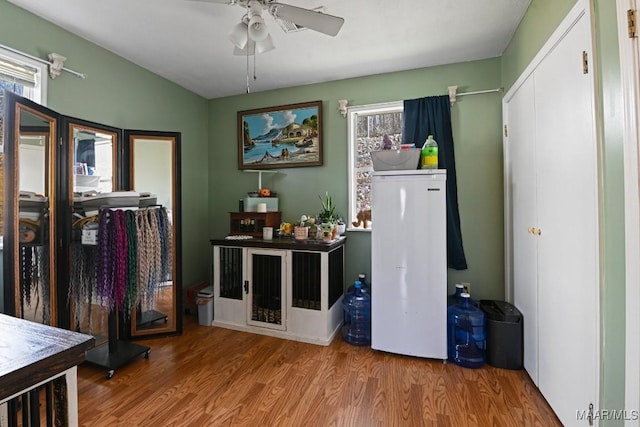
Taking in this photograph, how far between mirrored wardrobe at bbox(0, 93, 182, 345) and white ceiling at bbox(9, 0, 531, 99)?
0.71m

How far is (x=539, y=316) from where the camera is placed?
1.77 meters

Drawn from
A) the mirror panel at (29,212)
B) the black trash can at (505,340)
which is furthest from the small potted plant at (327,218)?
the mirror panel at (29,212)

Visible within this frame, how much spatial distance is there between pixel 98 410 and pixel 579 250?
2.77 m

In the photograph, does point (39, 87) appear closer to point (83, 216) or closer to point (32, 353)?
point (83, 216)

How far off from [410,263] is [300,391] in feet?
4.04

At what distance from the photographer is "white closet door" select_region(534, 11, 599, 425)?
4.03 feet

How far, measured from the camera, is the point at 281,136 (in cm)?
322

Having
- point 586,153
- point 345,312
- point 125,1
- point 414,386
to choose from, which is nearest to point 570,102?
point 586,153

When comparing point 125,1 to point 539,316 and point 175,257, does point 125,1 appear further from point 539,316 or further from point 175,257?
point 539,316

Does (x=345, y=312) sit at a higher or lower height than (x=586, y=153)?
lower

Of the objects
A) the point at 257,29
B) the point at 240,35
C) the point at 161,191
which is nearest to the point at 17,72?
the point at 161,191

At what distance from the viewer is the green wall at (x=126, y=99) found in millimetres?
1980

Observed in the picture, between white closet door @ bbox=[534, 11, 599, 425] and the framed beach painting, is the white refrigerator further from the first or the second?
the framed beach painting

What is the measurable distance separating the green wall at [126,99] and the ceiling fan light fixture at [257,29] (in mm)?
1643
